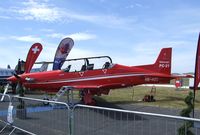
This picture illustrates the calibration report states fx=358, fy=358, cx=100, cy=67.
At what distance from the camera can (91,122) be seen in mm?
7051

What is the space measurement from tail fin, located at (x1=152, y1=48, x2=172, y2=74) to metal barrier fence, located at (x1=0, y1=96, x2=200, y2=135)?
1316cm

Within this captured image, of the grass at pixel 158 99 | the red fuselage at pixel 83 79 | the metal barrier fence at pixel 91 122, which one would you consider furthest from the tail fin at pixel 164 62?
the metal barrier fence at pixel 91 122

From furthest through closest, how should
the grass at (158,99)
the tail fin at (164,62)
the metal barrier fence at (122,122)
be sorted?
1. the tail fin at (164,62)
2. the grass at (158,99)
3. the metal barrier fence at (122,122)

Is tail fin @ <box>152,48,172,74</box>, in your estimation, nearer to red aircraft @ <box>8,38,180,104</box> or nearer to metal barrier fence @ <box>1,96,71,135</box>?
red aircraft @ <box>8,38,180,104</box>

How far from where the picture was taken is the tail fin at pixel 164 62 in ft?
72.8

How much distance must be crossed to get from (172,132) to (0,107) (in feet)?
29.4

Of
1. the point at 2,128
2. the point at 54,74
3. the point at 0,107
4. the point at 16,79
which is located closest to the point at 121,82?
the point at 54,74

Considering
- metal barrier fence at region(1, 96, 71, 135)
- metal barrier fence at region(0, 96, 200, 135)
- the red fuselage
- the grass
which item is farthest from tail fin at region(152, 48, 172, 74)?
metal barrier fence at region(1, 96, 71, 135)

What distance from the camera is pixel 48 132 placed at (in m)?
8.35

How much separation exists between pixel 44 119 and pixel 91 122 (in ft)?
5.62

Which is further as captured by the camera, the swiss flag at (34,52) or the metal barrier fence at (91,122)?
the swiss flag at (34,52)

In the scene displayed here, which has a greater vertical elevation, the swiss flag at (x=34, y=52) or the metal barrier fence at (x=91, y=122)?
the swiss flag at (x=34, y=52)

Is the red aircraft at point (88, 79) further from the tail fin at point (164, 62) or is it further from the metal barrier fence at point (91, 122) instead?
the metal barrier fence at point (91, 122)

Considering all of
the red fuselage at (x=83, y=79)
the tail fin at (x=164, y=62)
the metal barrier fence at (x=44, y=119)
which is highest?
the tail fin at (x=164, y=62)
